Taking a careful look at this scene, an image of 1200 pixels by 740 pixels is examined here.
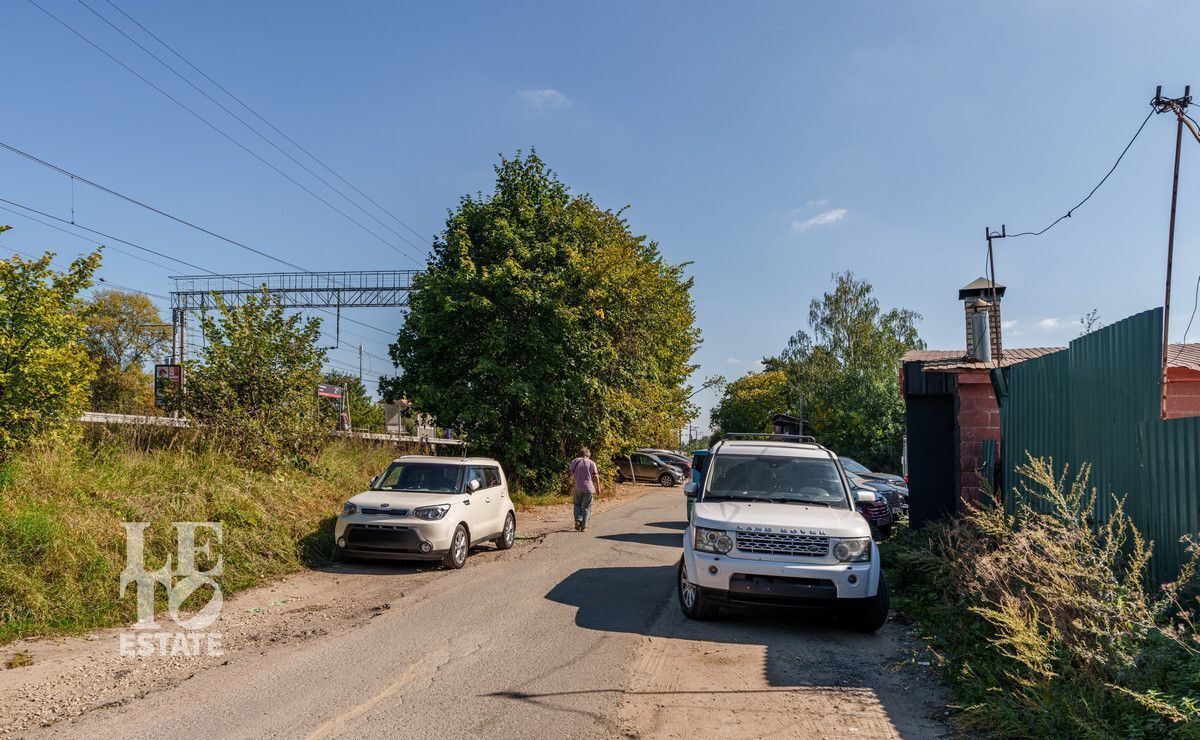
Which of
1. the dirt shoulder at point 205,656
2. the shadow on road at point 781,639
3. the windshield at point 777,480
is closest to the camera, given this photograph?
the dirt shoulder at point 205,656

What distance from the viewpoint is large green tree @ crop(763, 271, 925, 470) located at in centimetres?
3931

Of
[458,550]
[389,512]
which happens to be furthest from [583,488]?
[389,512]

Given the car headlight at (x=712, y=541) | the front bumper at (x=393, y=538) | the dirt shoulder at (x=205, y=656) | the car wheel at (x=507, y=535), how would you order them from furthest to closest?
1. the car wheel at (x=507, y=535)
2. the front bumper at (x=393, y=538)
3. the car headlight at (x=712, y=541)
4. the dirt shoulder at (x=205, y=656)

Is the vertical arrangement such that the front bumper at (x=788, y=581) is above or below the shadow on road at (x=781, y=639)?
above

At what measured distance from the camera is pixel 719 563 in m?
7.62

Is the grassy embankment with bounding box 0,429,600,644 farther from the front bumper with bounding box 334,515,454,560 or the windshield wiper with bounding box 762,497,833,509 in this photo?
the windshield wiper with bounding box 762,497,833,509

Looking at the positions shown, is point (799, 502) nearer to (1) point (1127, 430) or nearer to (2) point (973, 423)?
(1) point (1127, 430)

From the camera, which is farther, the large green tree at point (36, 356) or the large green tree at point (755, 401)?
the large green tree at point (755, 401)

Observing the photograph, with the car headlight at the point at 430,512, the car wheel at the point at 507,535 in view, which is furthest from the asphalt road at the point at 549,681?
the car wheel at the point at 507,535

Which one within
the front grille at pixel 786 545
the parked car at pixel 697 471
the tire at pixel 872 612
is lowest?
the tire at pixel 872 612

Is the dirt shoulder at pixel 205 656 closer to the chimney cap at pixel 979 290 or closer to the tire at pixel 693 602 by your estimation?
the tire at pixel 693 602

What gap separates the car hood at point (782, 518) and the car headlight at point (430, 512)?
4314 millimetres

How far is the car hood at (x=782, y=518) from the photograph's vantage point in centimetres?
762

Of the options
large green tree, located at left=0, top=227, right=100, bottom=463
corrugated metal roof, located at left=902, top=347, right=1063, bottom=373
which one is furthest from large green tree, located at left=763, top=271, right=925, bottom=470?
large green tree, located at left=0, top=227, right=100, bottom=463
